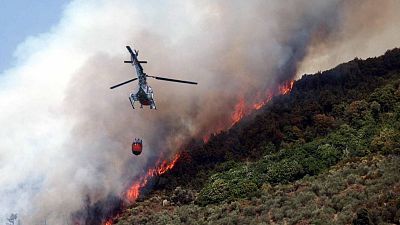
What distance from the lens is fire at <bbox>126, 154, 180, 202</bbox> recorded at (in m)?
54.0

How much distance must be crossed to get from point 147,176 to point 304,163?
1838 cm

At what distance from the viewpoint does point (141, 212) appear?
47.5m

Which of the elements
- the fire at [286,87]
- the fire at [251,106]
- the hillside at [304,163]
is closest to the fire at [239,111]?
the fire at [251,106]

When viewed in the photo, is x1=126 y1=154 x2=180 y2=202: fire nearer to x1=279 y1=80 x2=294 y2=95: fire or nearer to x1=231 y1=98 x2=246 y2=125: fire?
x1=231 y1=98 x2=246 y2=125: fire

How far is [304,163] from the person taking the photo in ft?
155

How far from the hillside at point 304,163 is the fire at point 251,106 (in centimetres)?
251

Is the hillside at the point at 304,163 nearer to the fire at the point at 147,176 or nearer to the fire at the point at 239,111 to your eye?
the fire at the point at 147,176

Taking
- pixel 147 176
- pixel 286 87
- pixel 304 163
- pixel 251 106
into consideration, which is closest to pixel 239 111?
pixel 251 106

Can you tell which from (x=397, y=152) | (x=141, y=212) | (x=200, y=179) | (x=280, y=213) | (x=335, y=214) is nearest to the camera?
(x=335, y=214)

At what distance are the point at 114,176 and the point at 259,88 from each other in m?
27.0

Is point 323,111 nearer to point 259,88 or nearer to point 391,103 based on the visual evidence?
point 391,103

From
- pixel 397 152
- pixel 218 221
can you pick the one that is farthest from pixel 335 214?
pixel 397 152

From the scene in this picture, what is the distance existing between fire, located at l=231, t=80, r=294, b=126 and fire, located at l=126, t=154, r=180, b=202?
38.9 ft

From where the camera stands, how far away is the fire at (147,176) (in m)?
54.0
